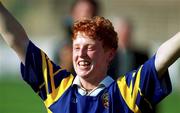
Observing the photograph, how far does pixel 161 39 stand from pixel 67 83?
20.6 meters

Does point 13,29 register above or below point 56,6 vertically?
above

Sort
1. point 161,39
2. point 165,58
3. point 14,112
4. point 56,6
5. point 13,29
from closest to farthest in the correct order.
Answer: point 165,58 < point 13,29 < point 14,112 < point 161,39 < point 56,6

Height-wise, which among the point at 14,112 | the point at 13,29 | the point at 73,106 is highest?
the point at 13,29

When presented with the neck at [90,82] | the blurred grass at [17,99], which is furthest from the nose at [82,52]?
the blurred grass at [17,99]

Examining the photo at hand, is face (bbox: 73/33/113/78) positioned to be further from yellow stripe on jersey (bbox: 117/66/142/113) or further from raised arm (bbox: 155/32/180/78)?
raised arm (bbox: 155/32/180/78)

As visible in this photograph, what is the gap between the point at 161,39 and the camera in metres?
26.2

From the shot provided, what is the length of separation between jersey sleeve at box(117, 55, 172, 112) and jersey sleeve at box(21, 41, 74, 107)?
16.4 inches

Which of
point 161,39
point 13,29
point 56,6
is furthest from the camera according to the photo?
point 56,6

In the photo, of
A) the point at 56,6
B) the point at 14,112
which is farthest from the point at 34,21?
the point at 14,112

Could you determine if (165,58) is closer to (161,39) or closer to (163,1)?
(161,39)

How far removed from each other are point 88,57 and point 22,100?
1237 centimetres

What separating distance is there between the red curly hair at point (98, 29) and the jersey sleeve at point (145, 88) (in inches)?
10.5

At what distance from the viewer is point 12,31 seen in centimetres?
564

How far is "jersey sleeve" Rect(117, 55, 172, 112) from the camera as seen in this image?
5.38 m
